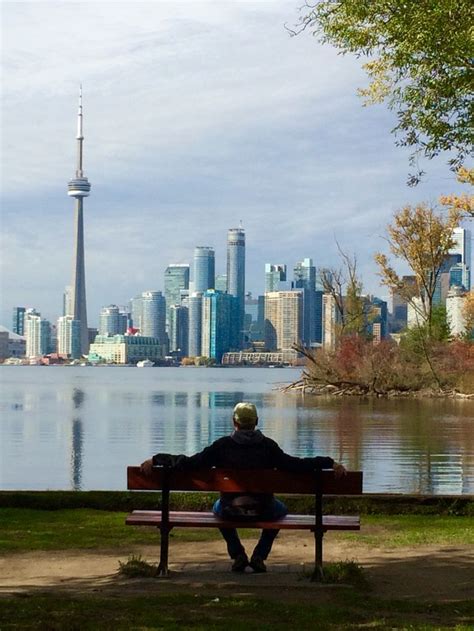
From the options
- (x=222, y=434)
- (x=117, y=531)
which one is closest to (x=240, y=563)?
(x=117, y=531)

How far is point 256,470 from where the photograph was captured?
8.42m

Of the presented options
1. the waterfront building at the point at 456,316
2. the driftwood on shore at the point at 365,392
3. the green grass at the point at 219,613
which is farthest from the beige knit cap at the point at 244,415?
the driftwood on shore at the point at 365,392

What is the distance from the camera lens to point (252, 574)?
8477mm

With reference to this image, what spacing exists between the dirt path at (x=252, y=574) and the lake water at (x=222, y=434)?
28.8 ft

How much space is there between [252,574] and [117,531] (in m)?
2.90

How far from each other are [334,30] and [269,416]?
103 ft

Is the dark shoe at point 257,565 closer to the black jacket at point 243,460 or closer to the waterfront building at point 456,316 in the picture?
the black jacket at point 243,460

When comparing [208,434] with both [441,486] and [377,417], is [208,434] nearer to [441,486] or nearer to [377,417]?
[377,417]

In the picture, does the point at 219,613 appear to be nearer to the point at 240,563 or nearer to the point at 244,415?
the point at 240,563

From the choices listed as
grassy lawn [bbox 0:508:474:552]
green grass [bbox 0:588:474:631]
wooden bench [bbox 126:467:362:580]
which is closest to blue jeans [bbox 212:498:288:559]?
wooden bench [bbox 126:467:362:580]

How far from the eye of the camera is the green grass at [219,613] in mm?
6469

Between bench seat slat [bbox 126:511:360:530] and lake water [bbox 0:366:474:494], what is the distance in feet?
33.6

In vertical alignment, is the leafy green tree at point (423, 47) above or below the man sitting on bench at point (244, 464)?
above

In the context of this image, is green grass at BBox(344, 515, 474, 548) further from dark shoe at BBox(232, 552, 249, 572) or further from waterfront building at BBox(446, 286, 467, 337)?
waterfront building at BBox(446, 286, 467, 337)
